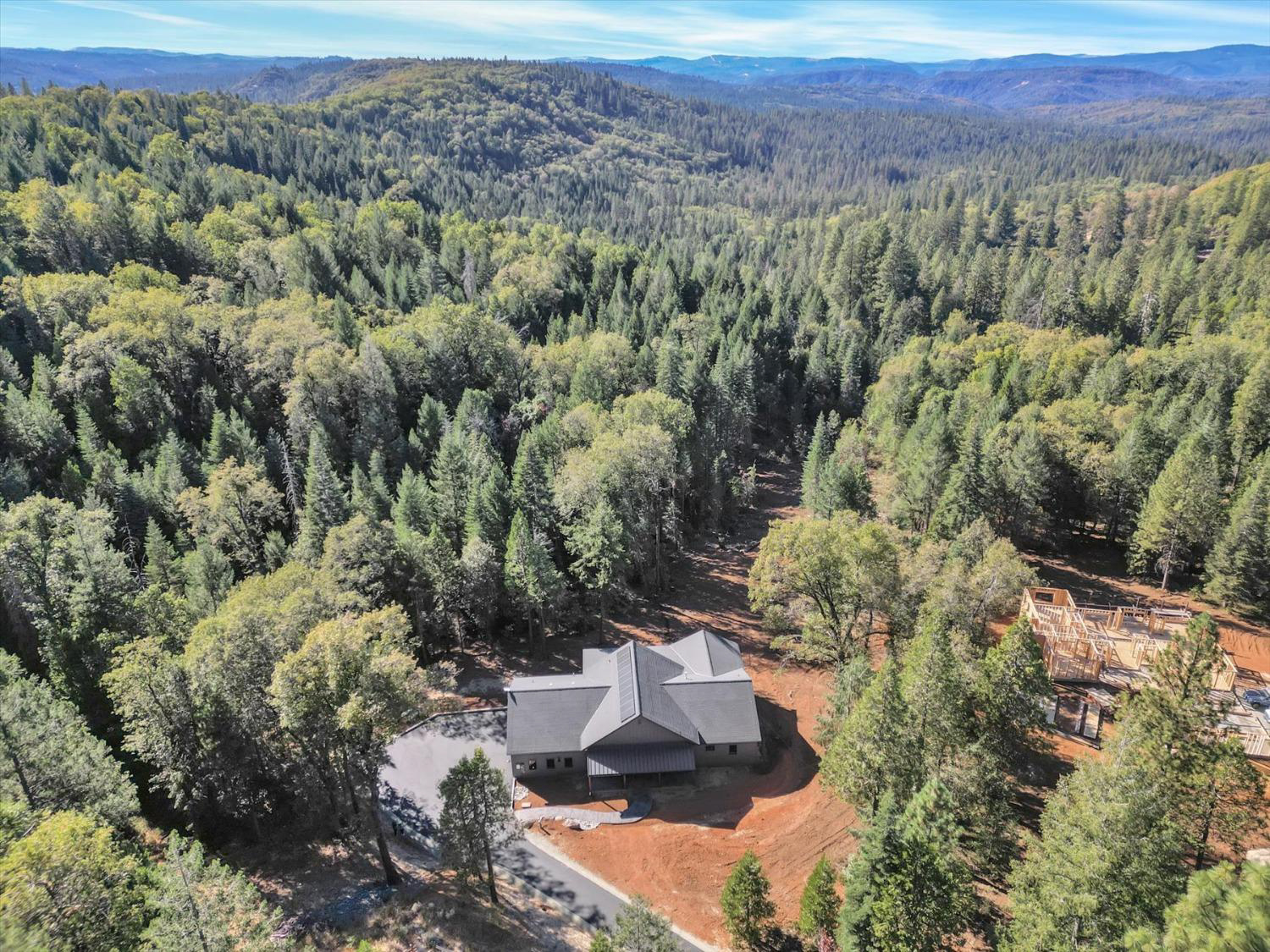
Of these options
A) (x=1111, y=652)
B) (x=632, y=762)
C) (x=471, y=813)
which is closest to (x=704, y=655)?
(x=632, y=762)

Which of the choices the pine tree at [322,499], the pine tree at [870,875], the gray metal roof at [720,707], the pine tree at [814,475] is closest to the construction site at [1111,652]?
the gray metal roof at [720,707]

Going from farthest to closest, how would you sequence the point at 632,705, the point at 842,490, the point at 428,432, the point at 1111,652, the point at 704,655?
the point at 428,432, the point at 842,490, the point at 704,655, the point at 1111,652, the point at 632,705

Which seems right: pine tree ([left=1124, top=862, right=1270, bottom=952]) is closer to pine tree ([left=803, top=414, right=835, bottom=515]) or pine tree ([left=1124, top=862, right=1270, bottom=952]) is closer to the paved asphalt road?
the paved asphalt road

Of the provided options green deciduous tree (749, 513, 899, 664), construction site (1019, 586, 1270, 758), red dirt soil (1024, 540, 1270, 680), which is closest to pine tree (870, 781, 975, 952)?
green deciduous tree (749, 513, 899, 664)

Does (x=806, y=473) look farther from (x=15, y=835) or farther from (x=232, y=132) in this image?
(x=232, y=132)

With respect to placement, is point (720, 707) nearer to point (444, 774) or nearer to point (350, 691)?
point (444, 774)

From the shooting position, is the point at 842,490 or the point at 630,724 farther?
the point at 842,490
